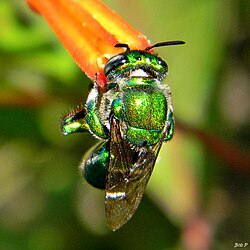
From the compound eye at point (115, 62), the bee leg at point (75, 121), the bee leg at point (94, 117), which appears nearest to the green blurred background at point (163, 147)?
the bee leg at point (75, 121)

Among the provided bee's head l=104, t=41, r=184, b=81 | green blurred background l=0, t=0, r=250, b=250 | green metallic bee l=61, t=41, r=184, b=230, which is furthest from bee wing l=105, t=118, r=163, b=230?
green blurred background l=0, t=0, r=250, b=250

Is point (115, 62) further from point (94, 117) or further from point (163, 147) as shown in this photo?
point (163, 147)

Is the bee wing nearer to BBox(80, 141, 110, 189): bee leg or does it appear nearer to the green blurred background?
BBox(80, 141, 110, 189): bee leg

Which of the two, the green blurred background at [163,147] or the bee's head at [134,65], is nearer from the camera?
the bee's head at [134,65]

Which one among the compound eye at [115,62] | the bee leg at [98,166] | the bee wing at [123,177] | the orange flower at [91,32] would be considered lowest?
the bee leg at [98,166]

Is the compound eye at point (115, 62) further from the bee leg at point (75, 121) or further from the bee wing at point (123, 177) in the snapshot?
the bee leg at point (75, 121)

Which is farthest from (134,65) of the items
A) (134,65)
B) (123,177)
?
(123,177)

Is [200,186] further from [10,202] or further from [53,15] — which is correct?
[53,15]
